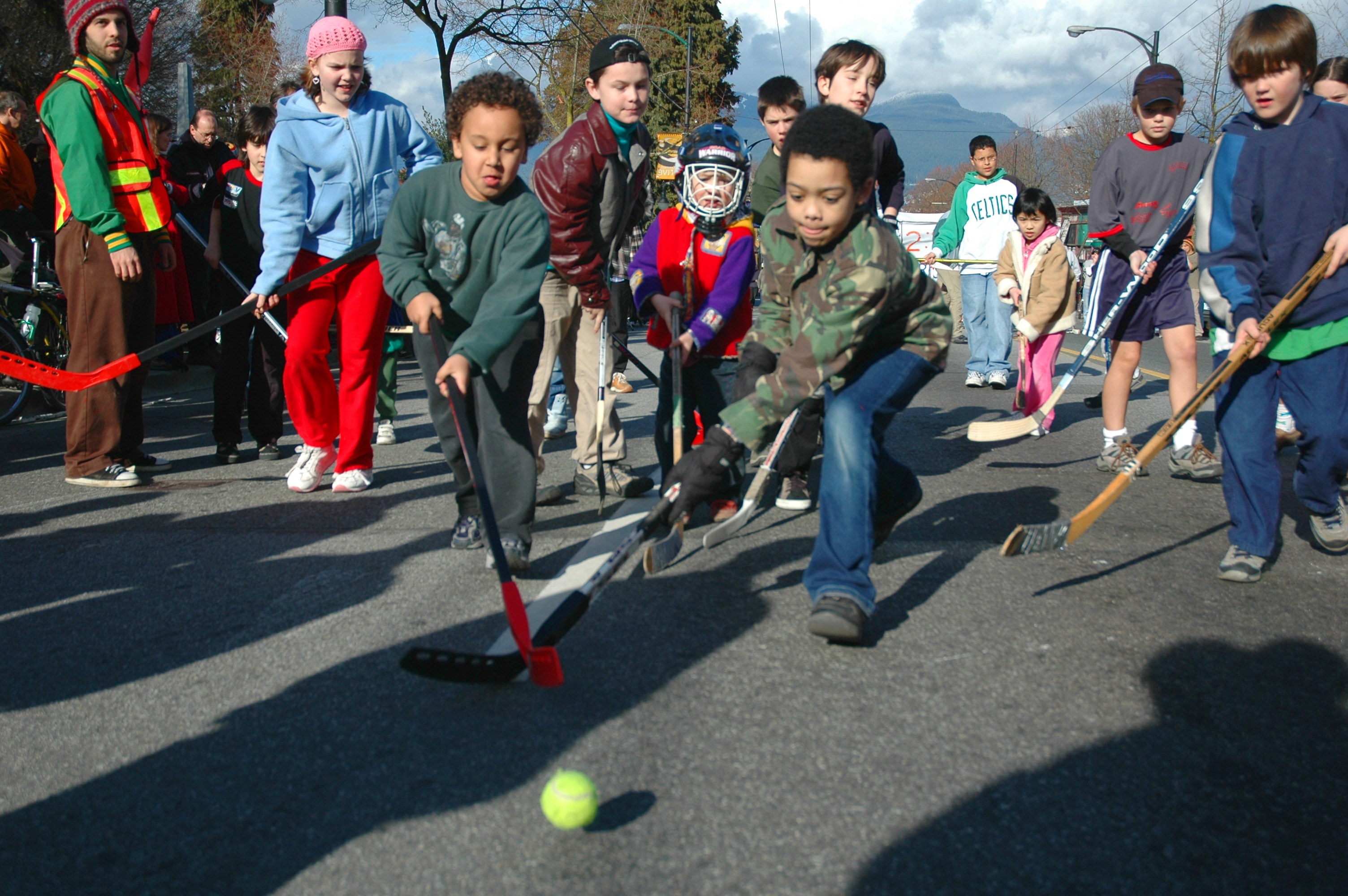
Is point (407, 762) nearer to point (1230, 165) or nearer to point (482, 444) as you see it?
point (482, 444)

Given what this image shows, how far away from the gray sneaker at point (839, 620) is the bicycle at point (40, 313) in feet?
21.7

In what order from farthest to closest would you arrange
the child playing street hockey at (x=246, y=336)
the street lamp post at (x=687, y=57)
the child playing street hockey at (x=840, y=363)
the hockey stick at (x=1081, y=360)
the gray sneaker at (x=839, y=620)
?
the street lamp post at (x=687, y=57), the child playing street hockey at (x=246, y=336), the hockey stick at (x=1081, y=360), the child playing street hockey at (x=840, y=363), the gray sneaker at (x=839, y=620)

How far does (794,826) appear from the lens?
86.4 inches

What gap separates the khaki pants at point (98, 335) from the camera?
18.0 feet

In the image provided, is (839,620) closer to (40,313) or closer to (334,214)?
(334,214)

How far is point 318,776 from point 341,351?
10.3 ft

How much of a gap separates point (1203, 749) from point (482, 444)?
8.35ft

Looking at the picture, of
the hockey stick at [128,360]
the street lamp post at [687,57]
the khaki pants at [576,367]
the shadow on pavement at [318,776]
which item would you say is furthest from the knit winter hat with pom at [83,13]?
the street lamp post at [687,57]

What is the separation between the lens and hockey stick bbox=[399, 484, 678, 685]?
8.92ft

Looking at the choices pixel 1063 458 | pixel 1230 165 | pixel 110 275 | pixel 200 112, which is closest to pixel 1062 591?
pixel 1230 165

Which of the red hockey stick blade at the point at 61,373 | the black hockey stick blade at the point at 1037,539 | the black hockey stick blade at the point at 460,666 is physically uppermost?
the red hockey stick blade at the point at 61,373

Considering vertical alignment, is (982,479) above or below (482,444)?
below

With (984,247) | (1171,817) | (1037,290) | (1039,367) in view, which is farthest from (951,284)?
(1171,817)

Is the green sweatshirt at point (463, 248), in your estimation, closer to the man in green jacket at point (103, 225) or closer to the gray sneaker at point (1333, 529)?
the man in green jacket at point (103, 225)
